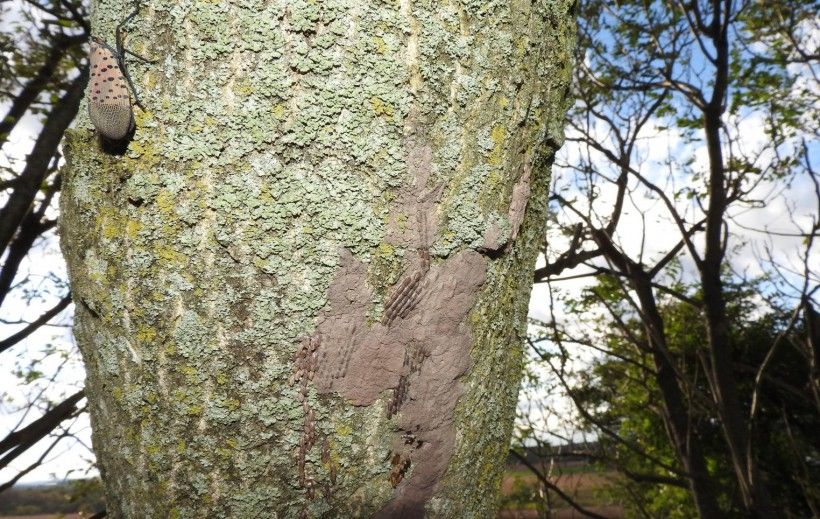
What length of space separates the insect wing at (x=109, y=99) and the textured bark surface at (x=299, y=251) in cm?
2

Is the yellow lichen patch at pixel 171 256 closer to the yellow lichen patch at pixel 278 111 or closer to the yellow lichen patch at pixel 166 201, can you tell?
the yellow lichen patch at pixel 166 201

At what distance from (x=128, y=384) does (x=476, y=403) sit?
47 cm

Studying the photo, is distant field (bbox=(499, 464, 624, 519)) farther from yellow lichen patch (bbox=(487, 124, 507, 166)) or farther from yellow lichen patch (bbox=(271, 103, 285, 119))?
yellow lichen patch (bbox=(271, 103, 285, 119))

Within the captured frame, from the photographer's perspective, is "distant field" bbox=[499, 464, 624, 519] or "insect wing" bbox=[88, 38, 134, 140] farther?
"distant field" bbox=[499, 464, 624, 519]

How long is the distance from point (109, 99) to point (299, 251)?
329 millimetres

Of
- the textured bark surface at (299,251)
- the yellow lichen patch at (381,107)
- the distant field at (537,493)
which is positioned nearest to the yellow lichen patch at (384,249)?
the textured bark surface at (299,251)

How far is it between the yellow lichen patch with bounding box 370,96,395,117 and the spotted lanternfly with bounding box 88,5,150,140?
0.31 m

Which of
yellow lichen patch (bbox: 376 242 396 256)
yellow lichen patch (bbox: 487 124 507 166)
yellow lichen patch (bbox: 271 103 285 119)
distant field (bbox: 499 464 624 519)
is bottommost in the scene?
distant field (bbox: 499 464 624 519)

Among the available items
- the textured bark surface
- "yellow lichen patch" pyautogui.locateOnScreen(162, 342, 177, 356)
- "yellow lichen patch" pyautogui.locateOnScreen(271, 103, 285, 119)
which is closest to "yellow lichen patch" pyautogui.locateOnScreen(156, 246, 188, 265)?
the textured bark surface

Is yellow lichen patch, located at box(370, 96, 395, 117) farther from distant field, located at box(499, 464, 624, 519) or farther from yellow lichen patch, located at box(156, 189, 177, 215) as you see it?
distant field, located at box(499, 464, 624, 519)

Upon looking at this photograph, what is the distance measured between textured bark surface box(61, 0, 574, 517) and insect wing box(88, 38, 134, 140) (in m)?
0.02

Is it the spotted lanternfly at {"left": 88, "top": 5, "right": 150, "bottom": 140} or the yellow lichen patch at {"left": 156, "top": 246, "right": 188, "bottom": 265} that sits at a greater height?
the spotted lanternfly at {"left": 88, "top": 5, "right": 150, "bottom": 140}

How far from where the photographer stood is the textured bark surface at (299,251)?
0.81m

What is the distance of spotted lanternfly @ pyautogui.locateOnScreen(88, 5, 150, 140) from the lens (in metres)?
0.83
